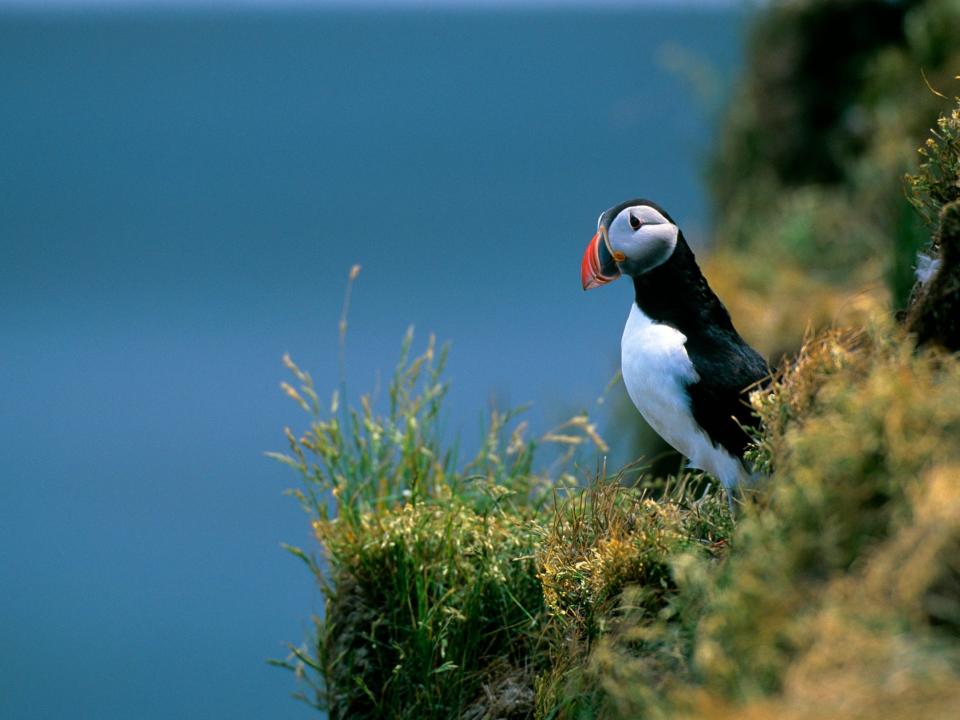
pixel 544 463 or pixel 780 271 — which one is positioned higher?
pixel 780 271

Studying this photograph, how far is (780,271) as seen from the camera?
15.8 feet

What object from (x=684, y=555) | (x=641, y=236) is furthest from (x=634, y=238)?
(x=684, y=555)

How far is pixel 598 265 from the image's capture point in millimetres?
2154

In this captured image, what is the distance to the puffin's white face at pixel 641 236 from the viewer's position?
6.86 ft

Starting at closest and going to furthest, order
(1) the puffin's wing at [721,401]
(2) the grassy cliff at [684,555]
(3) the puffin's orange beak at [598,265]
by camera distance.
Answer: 1. (2) the grassy cliff at [684,555]
2. (1) the puffin's wing at [721,401]
3. (3) the puffin's orange beak at [598,265]

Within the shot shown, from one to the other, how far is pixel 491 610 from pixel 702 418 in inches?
22.6

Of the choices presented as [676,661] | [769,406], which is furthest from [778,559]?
[769,406]

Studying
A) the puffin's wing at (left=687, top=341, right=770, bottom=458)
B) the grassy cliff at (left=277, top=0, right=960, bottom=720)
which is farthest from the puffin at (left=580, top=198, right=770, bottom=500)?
the grassy cliff at (left=277, top=0, right=960, bottom=720)

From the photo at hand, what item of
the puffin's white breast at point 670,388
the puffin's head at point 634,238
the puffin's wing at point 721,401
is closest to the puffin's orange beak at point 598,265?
the puffin's head at point 634,238

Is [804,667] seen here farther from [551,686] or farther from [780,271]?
[780,271]

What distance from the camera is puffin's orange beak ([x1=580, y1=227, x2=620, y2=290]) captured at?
2141 mm

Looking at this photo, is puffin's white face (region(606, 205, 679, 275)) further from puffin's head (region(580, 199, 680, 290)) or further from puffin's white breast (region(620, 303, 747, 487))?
puffin's white breast (region(620, 303, 747, 487))

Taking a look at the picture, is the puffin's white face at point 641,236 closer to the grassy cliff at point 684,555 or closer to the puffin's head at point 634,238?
the puffin's head at point 634,238

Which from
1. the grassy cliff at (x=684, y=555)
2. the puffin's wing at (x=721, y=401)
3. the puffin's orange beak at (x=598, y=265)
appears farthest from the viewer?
the puffin's orange beak at (x=598, y=265)
